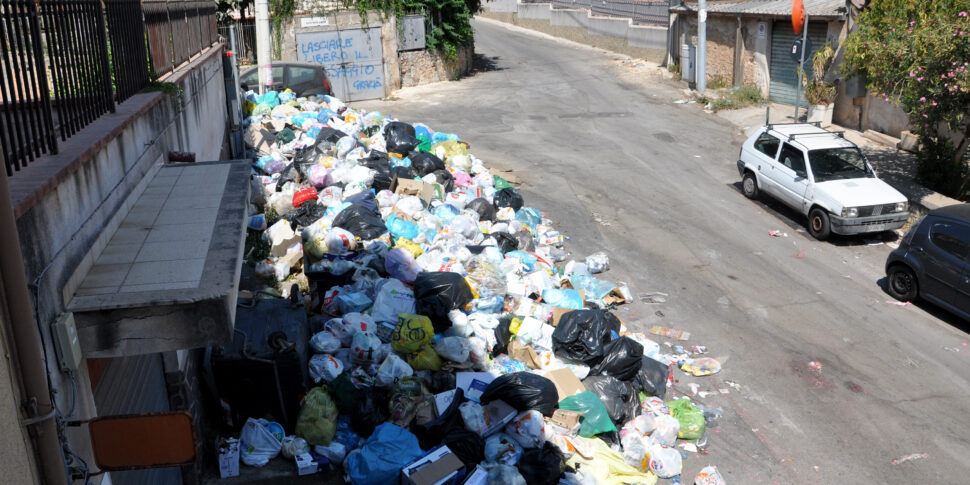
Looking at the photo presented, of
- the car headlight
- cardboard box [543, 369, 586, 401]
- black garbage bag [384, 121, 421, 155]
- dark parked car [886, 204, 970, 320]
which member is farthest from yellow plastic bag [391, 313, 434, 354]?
the car headlight

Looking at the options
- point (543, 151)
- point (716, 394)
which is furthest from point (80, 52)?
point (543, 151)

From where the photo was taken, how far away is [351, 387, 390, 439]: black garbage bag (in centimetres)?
683

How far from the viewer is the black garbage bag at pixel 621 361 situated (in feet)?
26.0

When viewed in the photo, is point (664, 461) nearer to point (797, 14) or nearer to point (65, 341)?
point (65, 341)

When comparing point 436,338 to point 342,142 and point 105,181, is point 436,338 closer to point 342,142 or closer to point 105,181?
point 105,181

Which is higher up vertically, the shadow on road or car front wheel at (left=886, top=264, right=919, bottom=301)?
car front wheel at (left=886, top=264, right=919, bottom=301)

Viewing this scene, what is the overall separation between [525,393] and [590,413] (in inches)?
26.4

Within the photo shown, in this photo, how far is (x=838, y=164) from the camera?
43.4ft

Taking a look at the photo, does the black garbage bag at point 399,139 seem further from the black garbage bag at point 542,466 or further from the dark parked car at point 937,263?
the black garbage bag at point 542,466

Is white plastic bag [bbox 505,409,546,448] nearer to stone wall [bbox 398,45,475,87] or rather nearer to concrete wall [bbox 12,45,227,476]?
concrete wall [bbox 12,45,227,476]

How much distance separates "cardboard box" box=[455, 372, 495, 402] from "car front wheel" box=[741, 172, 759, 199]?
8.79 metres

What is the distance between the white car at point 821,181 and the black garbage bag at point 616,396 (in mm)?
6402

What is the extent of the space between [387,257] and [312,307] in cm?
126

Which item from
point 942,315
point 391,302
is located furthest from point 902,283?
point 391,302
